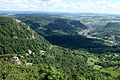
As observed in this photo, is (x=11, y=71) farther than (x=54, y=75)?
Yes

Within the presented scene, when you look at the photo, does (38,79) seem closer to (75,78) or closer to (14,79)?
(14,79)

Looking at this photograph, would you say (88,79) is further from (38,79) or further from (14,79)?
(14,79)

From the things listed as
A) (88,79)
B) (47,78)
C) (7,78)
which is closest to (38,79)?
(47,78)

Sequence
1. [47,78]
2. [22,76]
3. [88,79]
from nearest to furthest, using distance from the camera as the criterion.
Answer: [47,78], [22,76], [88,79]

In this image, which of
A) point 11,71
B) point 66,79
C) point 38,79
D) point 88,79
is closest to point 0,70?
point 11,71

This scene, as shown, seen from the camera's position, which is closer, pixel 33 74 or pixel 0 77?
pixel 0 77

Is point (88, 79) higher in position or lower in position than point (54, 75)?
lower

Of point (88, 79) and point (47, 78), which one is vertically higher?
point (47, 78)

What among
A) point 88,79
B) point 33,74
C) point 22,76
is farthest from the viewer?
point 88,79
